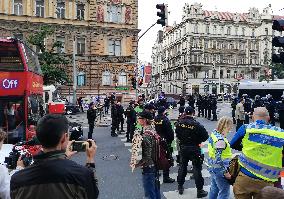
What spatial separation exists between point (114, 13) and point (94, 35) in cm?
374

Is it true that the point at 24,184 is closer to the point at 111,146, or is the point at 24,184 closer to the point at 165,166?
the point at 165,166

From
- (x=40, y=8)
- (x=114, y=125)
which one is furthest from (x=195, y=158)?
(x=40, y=8)

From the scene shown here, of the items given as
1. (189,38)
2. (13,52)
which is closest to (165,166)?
(13,52)

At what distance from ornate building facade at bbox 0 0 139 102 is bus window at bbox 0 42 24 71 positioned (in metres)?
30.5

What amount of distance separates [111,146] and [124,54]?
1229 inches

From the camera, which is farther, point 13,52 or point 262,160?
point 13,52

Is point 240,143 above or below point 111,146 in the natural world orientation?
above

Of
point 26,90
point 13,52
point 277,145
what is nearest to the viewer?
point 277,145

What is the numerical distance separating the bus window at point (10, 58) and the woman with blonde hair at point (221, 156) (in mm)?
7481

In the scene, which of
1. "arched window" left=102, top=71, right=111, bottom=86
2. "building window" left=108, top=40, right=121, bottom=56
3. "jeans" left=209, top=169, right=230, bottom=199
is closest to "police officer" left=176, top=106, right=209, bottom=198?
"jeans" left=209, top=169, right=230, bottom=199

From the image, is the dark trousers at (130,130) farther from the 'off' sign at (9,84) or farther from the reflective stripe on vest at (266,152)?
the reflective stripe on vest at (266,152)

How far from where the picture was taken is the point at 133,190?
A: 320 inches

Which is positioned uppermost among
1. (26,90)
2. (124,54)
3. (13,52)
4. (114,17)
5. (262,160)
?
(114,17)

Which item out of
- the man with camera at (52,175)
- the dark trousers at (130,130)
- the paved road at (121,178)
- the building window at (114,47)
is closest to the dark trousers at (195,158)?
the paved road at (121,178)
